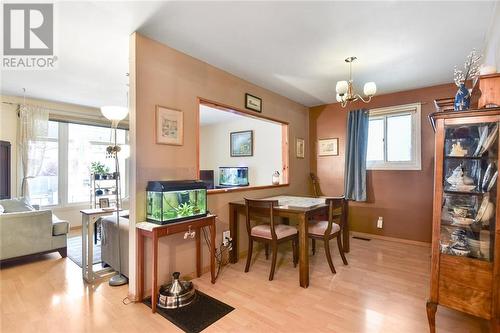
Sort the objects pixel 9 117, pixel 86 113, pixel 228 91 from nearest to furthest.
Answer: pixel 228 91 → pixel 9 117 → pixel 86 113

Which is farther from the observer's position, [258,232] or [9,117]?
[9,117]

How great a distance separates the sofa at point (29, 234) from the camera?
286cm

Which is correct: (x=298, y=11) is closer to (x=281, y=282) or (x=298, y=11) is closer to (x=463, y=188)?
(x=463, y=188)

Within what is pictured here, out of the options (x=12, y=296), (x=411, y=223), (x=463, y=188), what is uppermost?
(x=463, y=188)

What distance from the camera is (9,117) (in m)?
4.08

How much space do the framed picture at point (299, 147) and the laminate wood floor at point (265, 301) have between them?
6.67 feet

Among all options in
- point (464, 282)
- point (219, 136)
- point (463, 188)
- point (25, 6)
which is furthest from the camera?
point (219, 136)

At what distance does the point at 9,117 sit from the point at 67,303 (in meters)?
3.82

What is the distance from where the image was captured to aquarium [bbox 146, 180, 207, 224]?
2033 mm

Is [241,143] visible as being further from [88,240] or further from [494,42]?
[494,42]

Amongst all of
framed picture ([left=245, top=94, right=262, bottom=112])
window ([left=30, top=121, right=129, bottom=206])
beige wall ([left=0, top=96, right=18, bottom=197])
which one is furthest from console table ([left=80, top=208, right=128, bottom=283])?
beige wall ([left=0, top=96, right=18, bottom=197])

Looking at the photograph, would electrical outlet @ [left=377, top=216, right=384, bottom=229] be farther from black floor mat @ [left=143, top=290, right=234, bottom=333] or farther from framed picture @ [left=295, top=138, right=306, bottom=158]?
black floor mat @ [left=143, top=290, right=234, bottom=333]

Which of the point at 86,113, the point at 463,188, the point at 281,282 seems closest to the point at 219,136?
the point at 86,113

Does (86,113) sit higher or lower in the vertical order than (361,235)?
higher
